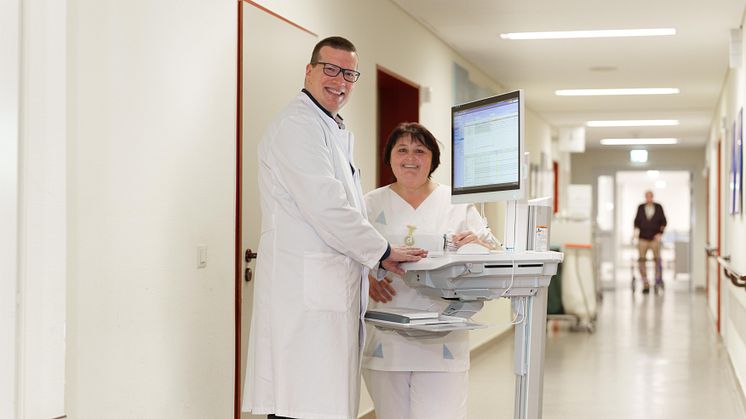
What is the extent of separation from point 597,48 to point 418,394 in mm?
5758

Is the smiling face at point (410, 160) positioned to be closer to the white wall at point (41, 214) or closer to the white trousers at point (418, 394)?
the white trousers at point (418, 394)

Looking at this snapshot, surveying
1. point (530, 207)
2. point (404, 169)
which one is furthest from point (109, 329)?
point (530, 207)

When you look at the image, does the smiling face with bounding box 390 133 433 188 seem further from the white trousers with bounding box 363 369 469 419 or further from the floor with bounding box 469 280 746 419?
the floor with bounding box 469 280 746 419

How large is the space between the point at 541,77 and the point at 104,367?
8.24 m

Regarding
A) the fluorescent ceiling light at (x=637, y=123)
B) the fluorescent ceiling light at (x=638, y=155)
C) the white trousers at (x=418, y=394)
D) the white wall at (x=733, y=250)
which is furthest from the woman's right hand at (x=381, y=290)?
the fluorescent ceiling light at (x=638, y=155)

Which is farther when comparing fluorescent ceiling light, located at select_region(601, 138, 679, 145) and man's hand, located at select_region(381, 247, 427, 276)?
fluorescent ceiling light, located at select_region(601, 138, 679, 145)

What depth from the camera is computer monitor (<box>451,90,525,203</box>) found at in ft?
10.9

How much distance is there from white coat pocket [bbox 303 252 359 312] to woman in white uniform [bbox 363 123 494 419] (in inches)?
21.4

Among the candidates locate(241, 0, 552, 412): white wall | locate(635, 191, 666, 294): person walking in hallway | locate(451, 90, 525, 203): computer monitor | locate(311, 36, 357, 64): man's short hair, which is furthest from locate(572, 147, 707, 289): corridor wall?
locate(311, 36, 357, 64): man's short hair

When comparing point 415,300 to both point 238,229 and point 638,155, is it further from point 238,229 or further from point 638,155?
point 638,155

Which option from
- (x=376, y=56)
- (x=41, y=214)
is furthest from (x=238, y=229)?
(x=376, y=56)

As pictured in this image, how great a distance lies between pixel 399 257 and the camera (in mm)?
3281

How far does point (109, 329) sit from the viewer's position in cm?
302

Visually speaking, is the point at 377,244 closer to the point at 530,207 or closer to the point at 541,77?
the point at 530,207
